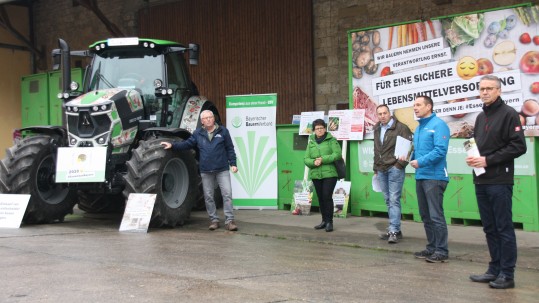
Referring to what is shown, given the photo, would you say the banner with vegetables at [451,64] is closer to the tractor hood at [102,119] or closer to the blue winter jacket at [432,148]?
the blue winter jacket at [432,148]

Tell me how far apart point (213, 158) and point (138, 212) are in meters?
1.29

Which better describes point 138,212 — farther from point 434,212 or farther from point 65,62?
point 434,212

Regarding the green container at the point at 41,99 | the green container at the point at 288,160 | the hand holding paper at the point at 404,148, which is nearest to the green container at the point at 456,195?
the green container at the point at 288,160

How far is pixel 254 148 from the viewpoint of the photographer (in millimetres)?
12336

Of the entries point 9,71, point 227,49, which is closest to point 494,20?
point 227,49

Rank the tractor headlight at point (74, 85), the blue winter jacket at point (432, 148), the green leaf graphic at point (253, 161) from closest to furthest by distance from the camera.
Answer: the blue winter jacket at point (432, 148), the tractor headlight at point (74, 85), the green leaf graphic at point (253, 161)

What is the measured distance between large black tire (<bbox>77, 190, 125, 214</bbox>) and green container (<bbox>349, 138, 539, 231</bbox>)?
3.99 m

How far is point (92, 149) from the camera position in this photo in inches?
372

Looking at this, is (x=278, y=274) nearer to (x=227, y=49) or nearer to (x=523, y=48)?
(x=523, y=48)

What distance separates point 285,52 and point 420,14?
3.39 meters

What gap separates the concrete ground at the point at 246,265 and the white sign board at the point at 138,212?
187 mm

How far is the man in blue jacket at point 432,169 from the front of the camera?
7020 mm

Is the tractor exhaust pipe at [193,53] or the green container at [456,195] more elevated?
the tractor exhaust pipe at [193,53]

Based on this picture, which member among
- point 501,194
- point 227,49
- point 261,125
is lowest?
point 501,194
